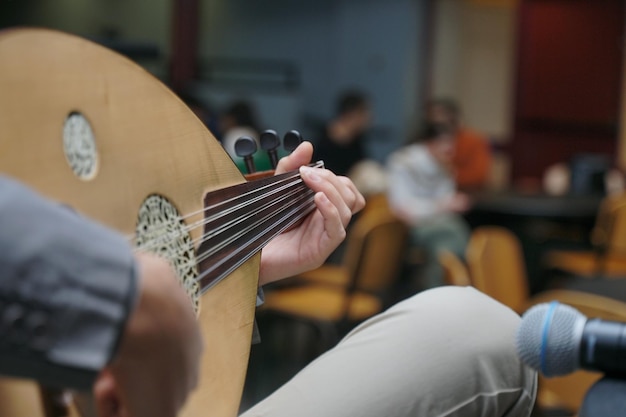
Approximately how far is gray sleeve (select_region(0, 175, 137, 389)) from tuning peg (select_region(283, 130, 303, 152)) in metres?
0.50

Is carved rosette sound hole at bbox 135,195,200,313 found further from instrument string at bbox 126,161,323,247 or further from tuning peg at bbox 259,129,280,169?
tuning peg at bbox 259,129,280,169

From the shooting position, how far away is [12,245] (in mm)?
486

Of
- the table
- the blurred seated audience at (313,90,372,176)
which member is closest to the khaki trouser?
the blurred seated audience at (313,90,372,176)

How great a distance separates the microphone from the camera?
75 centimetres

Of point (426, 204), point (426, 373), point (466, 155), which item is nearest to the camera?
point (426, 373)

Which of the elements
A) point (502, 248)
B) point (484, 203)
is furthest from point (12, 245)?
point (484, 203)

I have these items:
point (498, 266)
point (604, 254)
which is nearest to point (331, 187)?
point (498, 266)

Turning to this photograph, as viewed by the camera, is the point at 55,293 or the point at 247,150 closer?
the point at 55,293

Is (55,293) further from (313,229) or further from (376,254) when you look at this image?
(376,254)

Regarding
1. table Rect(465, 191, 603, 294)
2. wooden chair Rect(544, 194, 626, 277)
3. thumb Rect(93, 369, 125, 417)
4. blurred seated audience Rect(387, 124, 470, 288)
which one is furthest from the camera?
table Rect(465, 191, 603, 294)

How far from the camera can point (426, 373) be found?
914 millimetres

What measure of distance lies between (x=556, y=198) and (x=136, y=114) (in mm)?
4297

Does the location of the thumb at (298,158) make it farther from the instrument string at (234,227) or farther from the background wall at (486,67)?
the background wall at (486,67)

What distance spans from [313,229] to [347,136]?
3.76 m
